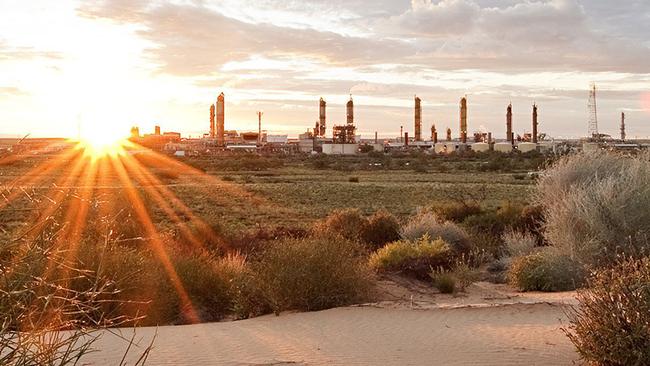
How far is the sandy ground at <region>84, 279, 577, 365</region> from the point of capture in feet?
37.2

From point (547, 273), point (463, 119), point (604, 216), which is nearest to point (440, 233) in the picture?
point (547, 273)

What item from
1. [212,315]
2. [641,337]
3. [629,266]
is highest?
[629,266]

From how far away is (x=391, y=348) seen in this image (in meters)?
12.1

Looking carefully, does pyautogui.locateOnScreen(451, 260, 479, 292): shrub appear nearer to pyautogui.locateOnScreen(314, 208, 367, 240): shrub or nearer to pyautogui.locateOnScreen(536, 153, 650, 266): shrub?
pyautogui.locateOnScreen(536, 153, 650, 266): shrub

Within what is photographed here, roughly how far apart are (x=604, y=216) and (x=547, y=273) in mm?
2072

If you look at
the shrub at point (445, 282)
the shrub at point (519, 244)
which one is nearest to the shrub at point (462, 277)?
the shrub at point (445, 282)

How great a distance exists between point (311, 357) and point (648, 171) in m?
12.6

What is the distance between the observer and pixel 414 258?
69.8 feet

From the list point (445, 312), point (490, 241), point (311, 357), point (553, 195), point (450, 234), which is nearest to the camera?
point (311, 357)

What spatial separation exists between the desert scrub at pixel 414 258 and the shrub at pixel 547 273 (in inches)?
86.3

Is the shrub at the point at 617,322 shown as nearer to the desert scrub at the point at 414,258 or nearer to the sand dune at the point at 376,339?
the sand dune at the point at 376,339

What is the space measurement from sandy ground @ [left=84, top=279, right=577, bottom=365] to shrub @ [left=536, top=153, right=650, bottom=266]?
3006 millimetres

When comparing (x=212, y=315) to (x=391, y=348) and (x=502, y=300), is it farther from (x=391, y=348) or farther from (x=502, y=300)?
(x=502, y=300)

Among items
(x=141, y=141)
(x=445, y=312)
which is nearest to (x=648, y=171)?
(x=445, y=312)
